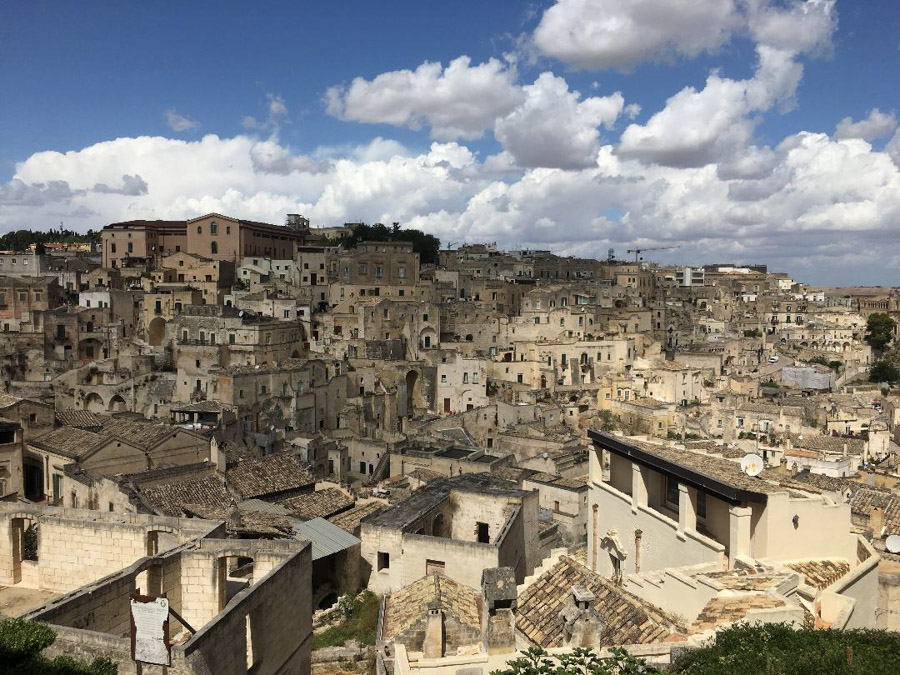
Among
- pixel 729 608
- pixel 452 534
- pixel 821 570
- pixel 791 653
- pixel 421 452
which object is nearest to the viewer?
pixel 791 653

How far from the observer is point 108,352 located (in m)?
49.2

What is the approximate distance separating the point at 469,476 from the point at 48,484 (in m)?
13.9

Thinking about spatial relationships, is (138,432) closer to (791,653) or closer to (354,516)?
(354,516)

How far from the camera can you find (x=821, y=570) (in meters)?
11.2

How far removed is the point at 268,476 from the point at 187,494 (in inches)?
117

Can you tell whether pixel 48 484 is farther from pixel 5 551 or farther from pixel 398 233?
pixel 398 233

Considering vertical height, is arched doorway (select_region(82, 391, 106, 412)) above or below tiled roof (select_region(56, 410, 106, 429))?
below

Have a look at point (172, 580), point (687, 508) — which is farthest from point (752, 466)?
point (172, 580)

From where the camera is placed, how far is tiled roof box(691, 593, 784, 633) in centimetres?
907

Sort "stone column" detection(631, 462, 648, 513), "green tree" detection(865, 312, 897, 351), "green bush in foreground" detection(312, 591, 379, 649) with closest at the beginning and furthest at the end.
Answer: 1. "stone column" detection(631, 462, 648, 513)
2. "green bush in foreground" detection(312, 591, 379, 649)
3. "green tree" detection(865, 312, 897, 351)

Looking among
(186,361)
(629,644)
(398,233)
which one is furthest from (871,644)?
(398,233)

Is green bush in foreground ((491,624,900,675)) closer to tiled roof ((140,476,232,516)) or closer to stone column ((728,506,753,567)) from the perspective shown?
stone column ((728,506,753,567))

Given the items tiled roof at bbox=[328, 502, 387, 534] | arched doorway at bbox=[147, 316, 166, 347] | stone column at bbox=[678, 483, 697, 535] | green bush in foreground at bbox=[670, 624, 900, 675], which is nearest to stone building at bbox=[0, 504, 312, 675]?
green bush in foreground at bbox=[670, 624, 900, 675]

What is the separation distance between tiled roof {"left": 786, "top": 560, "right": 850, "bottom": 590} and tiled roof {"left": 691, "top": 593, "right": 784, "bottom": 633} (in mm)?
1885
